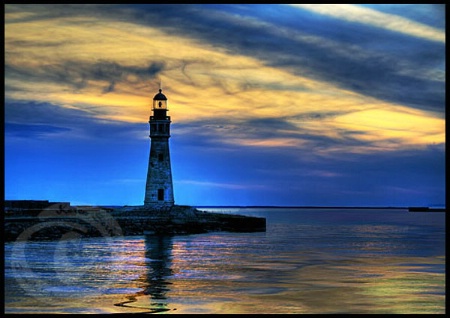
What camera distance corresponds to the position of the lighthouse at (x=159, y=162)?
50.4m

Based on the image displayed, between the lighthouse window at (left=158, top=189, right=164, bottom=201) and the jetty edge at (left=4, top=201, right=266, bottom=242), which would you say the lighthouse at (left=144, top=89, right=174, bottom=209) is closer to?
the lighthouse window at (left=158, top=189, right=164, bottom=201)

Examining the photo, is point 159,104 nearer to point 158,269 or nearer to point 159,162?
point 159,162

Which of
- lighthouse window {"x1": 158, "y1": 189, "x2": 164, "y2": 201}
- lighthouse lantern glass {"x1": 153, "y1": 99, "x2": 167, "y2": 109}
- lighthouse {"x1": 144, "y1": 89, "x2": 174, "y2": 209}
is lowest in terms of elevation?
lighthouse window {"x1": 158, "y1": 189, "x2": 164, "y2": 201}

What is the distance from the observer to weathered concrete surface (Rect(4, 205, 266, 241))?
41.5m

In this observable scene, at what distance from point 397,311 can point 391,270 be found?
11.6 m

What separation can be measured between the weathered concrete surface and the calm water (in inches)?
112

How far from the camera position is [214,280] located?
23.9 meters

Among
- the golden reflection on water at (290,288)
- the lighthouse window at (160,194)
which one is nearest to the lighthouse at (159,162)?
the lighthouse window at (160,194)
